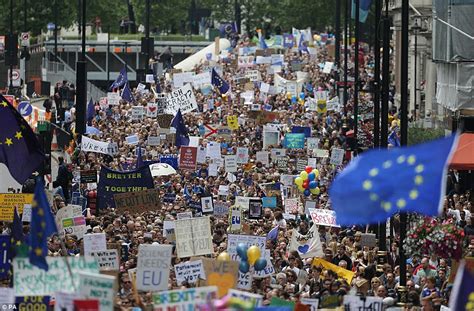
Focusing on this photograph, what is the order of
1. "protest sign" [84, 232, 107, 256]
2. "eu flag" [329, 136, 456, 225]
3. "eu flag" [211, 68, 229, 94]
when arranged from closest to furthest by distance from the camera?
"eu flag" [329, 136, 456, 225] → "protest sign" [84, 232, 107, 256] → "eu flag" [211, 68, 229, 94]

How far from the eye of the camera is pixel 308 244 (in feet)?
88.0

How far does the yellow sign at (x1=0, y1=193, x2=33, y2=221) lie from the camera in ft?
90.6

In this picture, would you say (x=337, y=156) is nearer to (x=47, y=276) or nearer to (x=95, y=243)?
(x=95, y=243)

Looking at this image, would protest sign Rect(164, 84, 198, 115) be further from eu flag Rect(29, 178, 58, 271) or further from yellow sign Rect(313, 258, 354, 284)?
eu flag Rect(29, 178, 58, 271)

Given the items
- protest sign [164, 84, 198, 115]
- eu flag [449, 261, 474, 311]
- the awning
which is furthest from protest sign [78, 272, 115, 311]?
protest sign [164, 84, 198, 115]

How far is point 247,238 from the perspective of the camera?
972 inches

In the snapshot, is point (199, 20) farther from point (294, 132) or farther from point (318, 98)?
point (294, 132)

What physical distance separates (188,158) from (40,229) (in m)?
22.0

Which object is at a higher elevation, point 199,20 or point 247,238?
point 199,20

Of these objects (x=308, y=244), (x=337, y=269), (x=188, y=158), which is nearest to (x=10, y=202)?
(x=308, y=244)

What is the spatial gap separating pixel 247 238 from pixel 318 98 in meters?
33.8

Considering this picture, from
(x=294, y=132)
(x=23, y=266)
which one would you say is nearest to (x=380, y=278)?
(x=23, y=266)

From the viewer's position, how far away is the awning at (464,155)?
30844 mm

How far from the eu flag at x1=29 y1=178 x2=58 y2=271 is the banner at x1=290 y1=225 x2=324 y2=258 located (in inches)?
381
